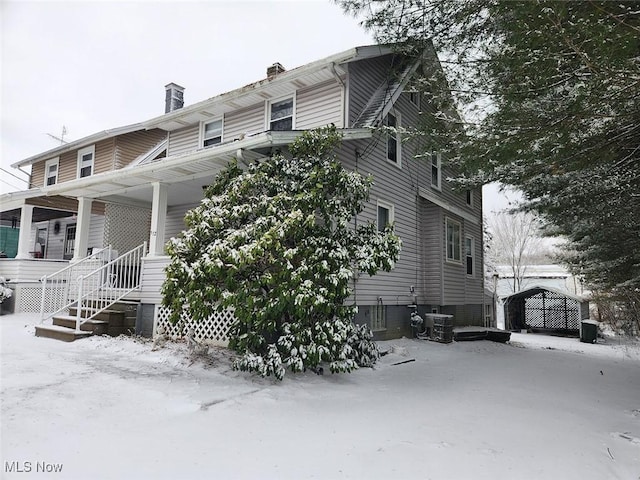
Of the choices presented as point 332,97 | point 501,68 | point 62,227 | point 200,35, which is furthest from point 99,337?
point 62,227

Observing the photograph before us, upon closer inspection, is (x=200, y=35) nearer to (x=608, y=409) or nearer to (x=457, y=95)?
(x=457, y=95)

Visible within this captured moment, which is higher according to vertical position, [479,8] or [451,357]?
[479,8]

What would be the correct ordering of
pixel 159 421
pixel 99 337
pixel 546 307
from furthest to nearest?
pixel 546 307
pixel 99 337
pixel 159 421

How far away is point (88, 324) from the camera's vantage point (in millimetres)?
8336

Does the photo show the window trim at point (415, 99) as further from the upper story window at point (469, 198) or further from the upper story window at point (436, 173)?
the upper story window at point (469, 198)

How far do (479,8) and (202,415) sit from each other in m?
5.98

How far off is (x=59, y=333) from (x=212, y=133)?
6.70 meters

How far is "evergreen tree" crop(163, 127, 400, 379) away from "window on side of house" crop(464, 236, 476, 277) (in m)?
10.0

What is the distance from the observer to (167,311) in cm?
873

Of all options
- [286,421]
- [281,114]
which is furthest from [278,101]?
[286,421]


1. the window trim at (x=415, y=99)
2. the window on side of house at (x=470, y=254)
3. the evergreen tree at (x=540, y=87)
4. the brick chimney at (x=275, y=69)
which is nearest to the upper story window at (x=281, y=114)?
the brick chimney at (x=275, y=69)

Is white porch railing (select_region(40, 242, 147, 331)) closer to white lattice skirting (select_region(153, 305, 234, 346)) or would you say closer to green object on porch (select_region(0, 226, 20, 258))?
white lattice skirting (select_region(153, 305, 234, 346))

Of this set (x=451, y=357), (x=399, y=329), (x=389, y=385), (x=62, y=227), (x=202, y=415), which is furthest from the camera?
(x=62, y=227)

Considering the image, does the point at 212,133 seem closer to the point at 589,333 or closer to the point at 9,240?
the point at 9,240
